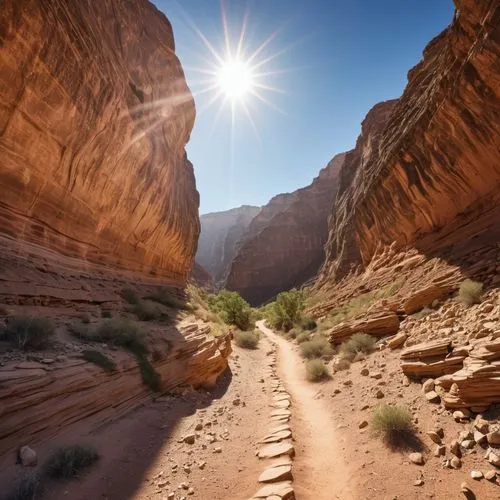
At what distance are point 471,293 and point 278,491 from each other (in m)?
8.21

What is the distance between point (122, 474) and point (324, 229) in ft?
257

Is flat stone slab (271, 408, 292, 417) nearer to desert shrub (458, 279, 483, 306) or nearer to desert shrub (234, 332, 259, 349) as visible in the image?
desert shrub (458, 279, 483, 306)

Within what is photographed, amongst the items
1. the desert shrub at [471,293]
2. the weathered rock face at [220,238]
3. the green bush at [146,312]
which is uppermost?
the weathered rock face at [220,238]

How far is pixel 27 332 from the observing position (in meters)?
6.11

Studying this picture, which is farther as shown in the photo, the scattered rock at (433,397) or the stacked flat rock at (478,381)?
the scattered rock at (433,397)

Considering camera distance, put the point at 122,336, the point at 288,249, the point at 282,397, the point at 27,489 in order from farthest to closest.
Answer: the point at 288,249
the point at 282,397
the point at 122,336
the point at 27,489

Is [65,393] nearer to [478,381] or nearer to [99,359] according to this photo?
[99,359]

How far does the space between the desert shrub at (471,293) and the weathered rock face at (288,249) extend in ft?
212

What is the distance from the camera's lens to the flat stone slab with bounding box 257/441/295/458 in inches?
223

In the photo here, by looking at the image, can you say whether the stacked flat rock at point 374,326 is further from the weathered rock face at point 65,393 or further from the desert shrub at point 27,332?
the desert shrub at point 27,332

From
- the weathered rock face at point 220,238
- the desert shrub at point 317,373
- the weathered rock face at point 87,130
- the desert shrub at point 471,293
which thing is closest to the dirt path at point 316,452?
the desert shrub at point 317,373

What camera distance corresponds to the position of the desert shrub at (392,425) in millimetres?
5469

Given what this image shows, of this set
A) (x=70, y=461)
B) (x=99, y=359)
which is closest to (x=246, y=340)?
(x=99, y=359)

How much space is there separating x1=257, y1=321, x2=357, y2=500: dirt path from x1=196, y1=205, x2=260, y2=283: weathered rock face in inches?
4532
